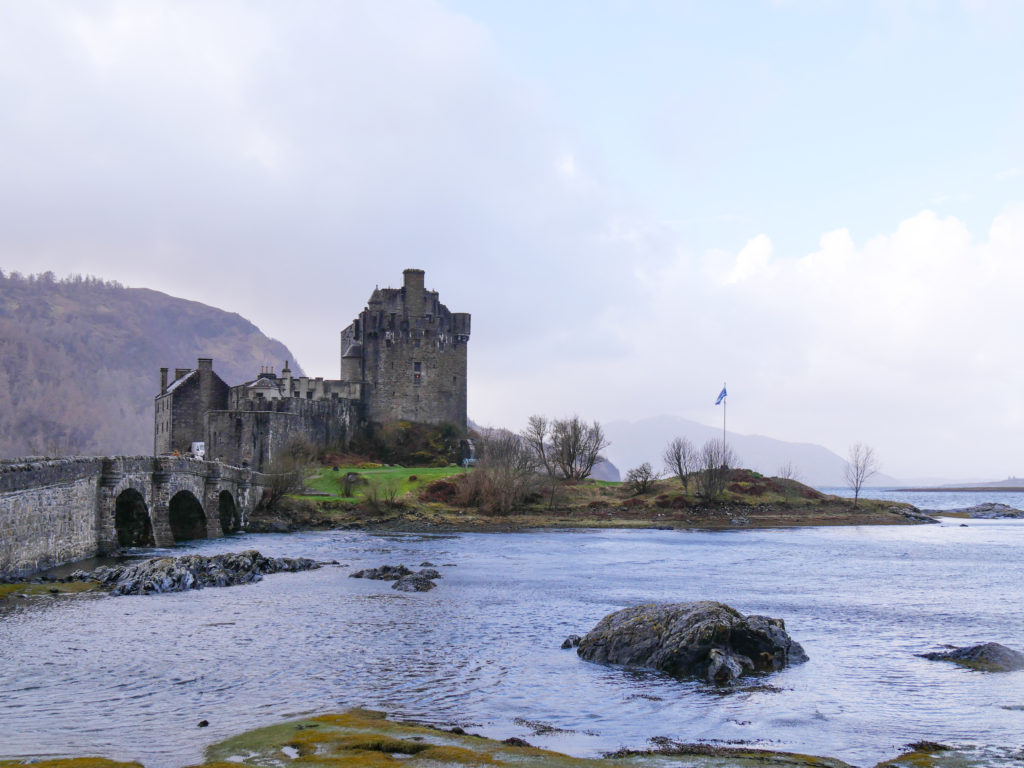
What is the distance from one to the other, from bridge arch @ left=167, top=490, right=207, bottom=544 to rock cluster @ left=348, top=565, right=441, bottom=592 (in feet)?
58.9

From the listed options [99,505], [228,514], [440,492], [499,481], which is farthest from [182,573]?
[499,481]

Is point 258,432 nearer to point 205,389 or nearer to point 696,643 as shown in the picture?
point 205,389

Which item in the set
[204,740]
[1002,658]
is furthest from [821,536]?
[204,740]

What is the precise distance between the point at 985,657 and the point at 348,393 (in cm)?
7472

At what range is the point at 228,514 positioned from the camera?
188 feet

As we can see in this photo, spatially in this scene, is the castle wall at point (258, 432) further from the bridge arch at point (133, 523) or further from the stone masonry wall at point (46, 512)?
the stone masonry wall at point (46, 512)

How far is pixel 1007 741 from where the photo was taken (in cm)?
1366

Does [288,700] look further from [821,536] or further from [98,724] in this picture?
[821,536]

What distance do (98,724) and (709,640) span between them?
11.8 metres

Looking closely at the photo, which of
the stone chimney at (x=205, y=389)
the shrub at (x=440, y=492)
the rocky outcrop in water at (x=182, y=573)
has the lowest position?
the rocky outcrop in water at (x=182, y=573)

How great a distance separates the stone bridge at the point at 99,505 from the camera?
92.2 feet

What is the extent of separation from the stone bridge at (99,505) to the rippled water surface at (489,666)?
3.78 metres

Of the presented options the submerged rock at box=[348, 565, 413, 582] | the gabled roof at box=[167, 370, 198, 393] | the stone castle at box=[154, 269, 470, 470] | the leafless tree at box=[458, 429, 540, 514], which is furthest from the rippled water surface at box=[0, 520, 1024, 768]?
the gabled roof at box=[167, 370, 198, 393]

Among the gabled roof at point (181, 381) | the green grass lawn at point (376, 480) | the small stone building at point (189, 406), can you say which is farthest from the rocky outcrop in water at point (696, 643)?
the gabled roof at point (181, 381)
